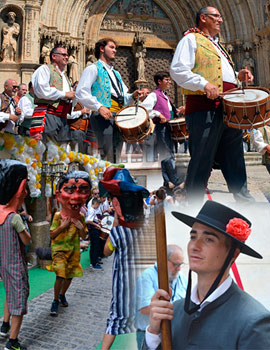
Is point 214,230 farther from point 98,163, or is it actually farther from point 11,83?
point 11,83

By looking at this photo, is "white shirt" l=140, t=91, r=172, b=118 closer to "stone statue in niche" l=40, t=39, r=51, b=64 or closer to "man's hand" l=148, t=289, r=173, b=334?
"man's hand" l=148, t=289, r=173, b=334

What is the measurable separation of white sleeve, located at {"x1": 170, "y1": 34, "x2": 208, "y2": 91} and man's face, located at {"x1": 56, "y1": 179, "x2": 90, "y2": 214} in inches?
46.7

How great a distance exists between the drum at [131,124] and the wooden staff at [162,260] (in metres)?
1.76

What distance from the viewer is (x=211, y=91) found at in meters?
2.13

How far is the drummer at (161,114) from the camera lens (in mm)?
3645

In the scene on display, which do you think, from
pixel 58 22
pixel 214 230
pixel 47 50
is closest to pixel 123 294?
pixel 214 230

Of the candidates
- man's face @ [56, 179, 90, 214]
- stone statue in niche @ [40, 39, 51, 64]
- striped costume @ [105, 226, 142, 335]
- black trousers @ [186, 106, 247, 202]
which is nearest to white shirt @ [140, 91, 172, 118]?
black trousers @ [186, 106, 247, 202]

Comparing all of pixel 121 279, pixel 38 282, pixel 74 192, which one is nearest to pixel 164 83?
pixel 74 192

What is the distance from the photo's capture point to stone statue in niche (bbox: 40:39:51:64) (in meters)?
10.7

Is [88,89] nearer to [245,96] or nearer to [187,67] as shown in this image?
[187,67]

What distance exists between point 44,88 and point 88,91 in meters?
0.94

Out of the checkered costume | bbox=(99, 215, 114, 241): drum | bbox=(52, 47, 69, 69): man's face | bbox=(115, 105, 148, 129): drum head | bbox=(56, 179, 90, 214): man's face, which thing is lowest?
bbox=(99, 215, 114, 241): drum

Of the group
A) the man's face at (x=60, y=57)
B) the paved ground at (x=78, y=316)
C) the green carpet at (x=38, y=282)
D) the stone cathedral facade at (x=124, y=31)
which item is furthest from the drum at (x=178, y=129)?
the stone cathedral facade at (x=124, y=31)

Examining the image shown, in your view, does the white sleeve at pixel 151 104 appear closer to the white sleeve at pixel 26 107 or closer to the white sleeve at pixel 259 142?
the white sleeve at pixel 259 142
